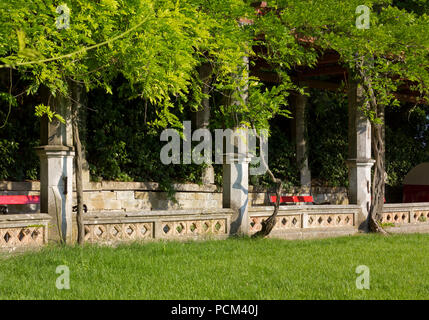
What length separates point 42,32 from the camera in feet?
22.1

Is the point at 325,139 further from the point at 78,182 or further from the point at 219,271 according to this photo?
the point at 219,271

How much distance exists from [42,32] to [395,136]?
13719 mm

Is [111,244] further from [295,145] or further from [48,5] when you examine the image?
[295,145]

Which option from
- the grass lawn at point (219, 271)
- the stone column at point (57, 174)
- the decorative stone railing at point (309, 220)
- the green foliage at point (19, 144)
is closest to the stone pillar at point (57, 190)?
the stone column at point (57, 174)

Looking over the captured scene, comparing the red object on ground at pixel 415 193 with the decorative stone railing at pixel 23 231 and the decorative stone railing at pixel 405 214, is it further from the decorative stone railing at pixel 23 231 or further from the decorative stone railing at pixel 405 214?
the decorative stone railing at pixel 23 231

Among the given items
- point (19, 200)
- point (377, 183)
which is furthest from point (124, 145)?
point (377, 183)

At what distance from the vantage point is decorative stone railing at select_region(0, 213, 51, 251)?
7.79 meters

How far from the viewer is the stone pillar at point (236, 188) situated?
10.2 meters

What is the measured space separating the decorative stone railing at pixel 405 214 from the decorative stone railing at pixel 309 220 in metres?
1.04

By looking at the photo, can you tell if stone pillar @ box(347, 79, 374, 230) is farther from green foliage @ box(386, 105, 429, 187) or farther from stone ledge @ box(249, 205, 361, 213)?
green foliage @ box(386, 105, 429, 187)

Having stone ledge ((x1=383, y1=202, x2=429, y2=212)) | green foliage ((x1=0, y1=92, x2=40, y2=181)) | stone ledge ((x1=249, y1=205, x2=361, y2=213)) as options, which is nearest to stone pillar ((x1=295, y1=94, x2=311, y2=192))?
stone ledge ((x1=383, y1=202, x2=429, y2=212))
